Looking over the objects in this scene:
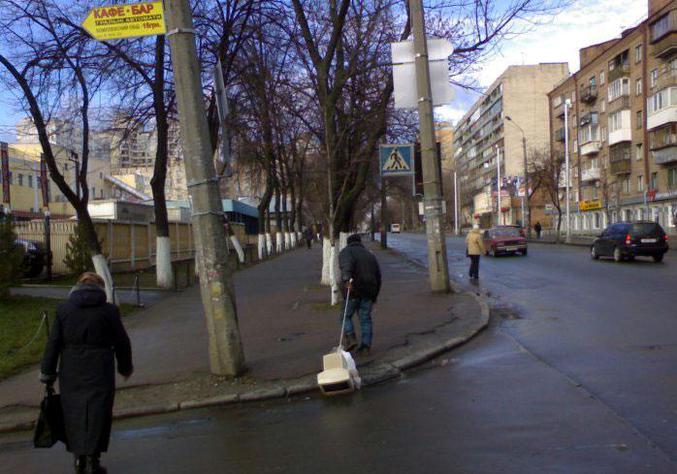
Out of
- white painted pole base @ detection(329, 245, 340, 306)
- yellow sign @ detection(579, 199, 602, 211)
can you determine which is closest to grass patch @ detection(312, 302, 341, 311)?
white painted pole base @ detection(329, 245, 340, 306)

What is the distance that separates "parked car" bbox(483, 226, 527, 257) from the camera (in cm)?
3009

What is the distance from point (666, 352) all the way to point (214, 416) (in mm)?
5573

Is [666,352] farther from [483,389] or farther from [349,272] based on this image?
[349,272]

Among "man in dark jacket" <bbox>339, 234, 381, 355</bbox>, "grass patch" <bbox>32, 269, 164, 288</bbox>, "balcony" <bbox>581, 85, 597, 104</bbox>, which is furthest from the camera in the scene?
"balcony" <bbox>581, 85, 597, 104</bbox>

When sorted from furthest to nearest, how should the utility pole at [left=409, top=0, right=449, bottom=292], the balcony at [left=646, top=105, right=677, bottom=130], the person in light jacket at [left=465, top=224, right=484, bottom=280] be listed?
the balcony at [left=646, top=105, right=677, bottom=130], the person in light jacket at [left=465, top=224, right=484, bottom=280], the utility pole at [left=409, top=0, right=449, bottom=292]

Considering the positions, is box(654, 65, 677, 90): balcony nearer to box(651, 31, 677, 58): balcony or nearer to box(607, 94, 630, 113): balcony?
box(651, 31, 677, 58): balcony

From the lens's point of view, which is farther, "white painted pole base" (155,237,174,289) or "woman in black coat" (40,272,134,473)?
"white painted pole base" (155,237,174,289)

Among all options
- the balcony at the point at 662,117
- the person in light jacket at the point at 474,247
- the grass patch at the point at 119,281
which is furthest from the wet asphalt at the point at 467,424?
the balcony at the point at 662,117

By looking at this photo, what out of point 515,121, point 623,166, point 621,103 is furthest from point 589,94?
point 515,121

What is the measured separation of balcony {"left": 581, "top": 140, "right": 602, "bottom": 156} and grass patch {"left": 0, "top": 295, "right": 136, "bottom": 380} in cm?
5566

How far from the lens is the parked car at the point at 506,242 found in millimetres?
Answer: 30094

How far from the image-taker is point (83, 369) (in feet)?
14.6

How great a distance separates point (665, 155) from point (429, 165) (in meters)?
38.7

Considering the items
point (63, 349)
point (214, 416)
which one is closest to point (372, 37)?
point (214, 416)
